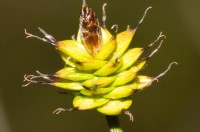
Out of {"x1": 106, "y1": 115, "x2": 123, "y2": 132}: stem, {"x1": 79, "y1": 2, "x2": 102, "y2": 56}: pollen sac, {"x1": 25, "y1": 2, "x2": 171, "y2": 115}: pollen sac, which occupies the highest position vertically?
{"x1": 79, "y1": 2, "x2": 102, "y2": 56}: pollen sac

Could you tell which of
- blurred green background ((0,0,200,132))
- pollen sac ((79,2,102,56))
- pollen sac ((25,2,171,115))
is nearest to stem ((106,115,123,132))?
pollen sac ((25,2,171,115))

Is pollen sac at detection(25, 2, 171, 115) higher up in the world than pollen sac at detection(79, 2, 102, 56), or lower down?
lower down

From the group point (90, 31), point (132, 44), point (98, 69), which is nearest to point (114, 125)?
point (98, 69)

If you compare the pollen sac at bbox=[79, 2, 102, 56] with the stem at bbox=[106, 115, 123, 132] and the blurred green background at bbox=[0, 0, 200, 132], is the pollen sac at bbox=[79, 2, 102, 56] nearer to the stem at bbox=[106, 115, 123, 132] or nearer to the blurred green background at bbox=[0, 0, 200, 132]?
the stem at bbox=[106, 115, 123, 132]

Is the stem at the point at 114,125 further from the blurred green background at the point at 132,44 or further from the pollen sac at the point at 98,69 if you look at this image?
the blurred green background at the point at 132,44
